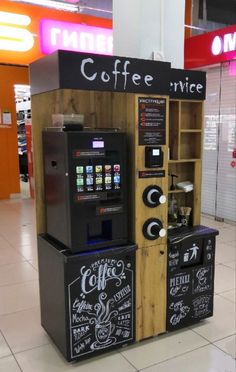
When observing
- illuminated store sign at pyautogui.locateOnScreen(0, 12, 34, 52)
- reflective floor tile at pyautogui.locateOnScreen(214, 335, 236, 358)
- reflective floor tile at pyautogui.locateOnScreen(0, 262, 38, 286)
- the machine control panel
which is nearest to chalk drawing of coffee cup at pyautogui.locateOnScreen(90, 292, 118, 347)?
reflective floor tile at pyautogui.locateOnScreen(214, 335, 236, 358)

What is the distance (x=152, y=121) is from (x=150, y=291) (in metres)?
1.17

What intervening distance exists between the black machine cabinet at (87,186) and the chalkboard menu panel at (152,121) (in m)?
0.15

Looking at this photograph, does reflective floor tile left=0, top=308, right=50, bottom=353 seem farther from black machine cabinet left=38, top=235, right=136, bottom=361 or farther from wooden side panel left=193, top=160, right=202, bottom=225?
wooden side panel left=193, top=160, right=202, bottom=225

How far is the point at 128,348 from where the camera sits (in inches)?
101

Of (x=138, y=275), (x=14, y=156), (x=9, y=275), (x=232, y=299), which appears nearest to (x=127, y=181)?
(x=138, y=275)

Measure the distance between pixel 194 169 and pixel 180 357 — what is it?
54.5 inches

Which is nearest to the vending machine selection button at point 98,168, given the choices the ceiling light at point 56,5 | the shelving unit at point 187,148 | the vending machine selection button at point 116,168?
the vending machine selection button at point 116,168

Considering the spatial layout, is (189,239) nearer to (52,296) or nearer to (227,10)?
(52,296)

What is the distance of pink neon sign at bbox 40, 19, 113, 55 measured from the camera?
6.56 m

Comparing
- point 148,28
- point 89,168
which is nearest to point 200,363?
point 89,168

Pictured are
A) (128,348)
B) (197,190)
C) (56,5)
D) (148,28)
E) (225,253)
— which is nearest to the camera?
(128,348)

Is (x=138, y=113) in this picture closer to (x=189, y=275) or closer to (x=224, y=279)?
(x=189, y=275)

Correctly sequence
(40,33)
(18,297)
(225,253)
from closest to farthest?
1. (18,297)
2. (225,253)
3. (40,33)

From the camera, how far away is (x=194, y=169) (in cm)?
295
